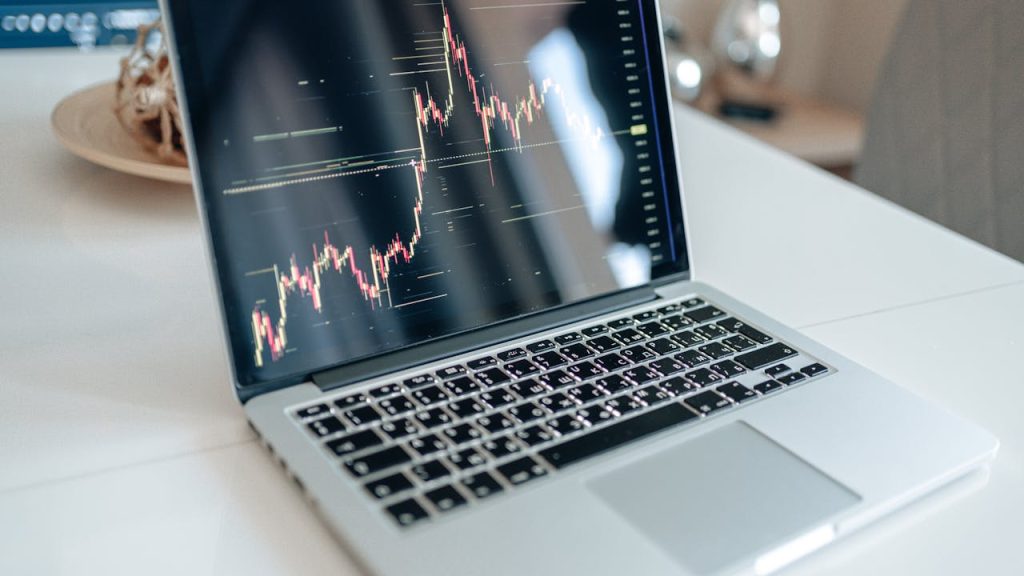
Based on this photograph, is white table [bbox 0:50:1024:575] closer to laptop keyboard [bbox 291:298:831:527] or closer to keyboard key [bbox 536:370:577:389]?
laptop keyboard [bbox 291:298:831:527]

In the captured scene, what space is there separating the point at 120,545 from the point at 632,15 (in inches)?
18.9

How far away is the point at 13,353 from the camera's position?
0.60 metres

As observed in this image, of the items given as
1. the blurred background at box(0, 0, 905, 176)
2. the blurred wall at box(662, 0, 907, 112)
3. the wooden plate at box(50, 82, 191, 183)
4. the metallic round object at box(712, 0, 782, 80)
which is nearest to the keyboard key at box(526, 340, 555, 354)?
the wooden plate at box(50, 82, 191, 183)

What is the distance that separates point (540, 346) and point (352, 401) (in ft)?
0.44

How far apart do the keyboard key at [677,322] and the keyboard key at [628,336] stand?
3 centimetres

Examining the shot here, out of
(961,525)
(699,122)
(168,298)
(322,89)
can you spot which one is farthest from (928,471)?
(699,122)

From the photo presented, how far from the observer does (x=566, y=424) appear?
0.52 meters

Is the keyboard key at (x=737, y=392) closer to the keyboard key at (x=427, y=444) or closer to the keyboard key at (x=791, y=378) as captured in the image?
the keyboard key at (x=791, y=378)

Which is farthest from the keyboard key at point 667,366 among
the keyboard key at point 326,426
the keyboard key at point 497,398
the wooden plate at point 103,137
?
the wooden plate at point 103,137

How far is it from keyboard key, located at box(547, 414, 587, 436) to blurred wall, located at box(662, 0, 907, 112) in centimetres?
205

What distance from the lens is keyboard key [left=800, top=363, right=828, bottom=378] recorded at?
60 cm

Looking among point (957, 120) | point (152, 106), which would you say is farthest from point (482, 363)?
point (957, 120)

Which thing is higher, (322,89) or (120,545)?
(322,89)

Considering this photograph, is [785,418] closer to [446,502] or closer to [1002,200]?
[446,502]
